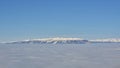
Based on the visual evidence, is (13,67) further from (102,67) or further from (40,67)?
(102,67)

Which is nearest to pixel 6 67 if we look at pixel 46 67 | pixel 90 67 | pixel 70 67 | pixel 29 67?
pixel 29 67

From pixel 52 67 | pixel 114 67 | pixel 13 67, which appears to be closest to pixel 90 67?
pixel 114 67

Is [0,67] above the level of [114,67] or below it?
above

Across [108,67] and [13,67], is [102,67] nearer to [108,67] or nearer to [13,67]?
[108,67]

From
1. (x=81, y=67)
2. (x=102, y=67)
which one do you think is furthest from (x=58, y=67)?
(x=102, y=67)

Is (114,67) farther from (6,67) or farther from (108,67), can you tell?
(6,67)
